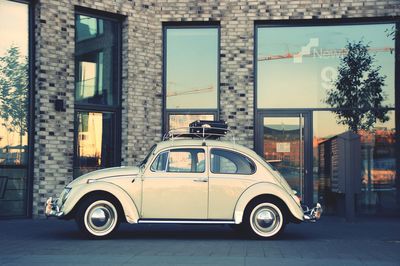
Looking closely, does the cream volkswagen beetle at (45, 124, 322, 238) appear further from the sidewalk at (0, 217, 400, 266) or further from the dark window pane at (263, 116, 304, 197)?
the dark window pane at (263, 116, 304, 197)

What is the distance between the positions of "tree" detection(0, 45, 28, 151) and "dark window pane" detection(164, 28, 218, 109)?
3.56 m

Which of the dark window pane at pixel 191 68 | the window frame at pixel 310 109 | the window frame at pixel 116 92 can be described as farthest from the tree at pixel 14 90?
the window frame at pixel 310 109

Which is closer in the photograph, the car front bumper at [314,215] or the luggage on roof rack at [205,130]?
the car front bumper at [314,215]

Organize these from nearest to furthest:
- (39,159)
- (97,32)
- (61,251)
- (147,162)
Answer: (61,251) < (147,162) < (39,159) < (97,32)

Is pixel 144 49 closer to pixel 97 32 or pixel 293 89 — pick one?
pixel 97 32

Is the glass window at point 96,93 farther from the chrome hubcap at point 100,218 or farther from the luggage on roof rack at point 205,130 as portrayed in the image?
the chrome hubcap at point 100,218

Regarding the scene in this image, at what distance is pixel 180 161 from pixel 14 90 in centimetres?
500

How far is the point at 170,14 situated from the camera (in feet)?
55.5

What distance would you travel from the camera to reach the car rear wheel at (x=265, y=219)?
1151 cm

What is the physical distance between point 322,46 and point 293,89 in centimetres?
125

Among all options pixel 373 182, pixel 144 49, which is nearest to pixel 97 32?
pixel 144 49

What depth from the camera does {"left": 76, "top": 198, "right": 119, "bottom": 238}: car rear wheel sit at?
37.2 feet

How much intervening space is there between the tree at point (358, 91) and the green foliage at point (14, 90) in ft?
23.0

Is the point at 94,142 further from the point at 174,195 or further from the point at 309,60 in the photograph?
the point at 309,60
